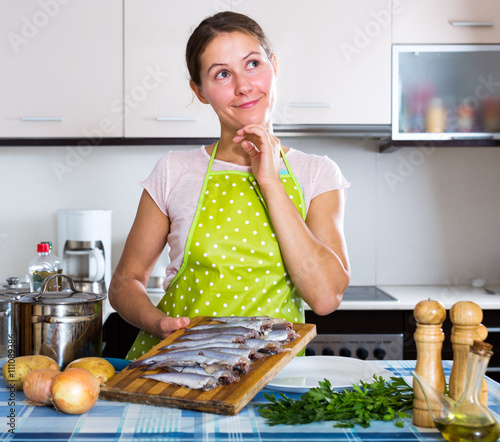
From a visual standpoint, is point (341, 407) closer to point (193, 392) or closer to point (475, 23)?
point (193, 392)

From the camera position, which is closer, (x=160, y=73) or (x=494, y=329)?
(x=494, y=329)

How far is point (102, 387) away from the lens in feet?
3.23

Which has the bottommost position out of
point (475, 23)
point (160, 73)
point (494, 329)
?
point (494, 329)

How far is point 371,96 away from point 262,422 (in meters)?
2.01

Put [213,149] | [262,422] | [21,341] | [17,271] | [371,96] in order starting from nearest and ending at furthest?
[262,422], [21,341], [213,149], [371,96], [17,271]

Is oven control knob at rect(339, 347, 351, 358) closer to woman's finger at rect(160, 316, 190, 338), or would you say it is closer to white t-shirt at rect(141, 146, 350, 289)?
white t-shirt at rect(141, 146, 350, 289)

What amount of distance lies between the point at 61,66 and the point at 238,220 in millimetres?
1511

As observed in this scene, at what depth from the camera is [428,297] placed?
106 inches

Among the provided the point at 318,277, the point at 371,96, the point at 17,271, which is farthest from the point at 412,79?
the point at 17,271

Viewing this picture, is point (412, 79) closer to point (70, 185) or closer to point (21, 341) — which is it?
point (70, 185)

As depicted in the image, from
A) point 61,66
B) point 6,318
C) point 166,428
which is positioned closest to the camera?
point 166,428

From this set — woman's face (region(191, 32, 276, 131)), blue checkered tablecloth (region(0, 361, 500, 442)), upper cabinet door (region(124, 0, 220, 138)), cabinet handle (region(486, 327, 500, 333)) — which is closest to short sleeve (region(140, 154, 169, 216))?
woman's face (region(191, 32, 276, 131))

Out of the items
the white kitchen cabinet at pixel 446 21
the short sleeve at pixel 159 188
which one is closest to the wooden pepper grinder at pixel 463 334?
the short sleeve at pixel 159 188

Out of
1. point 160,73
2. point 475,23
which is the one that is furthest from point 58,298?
point 475,23
